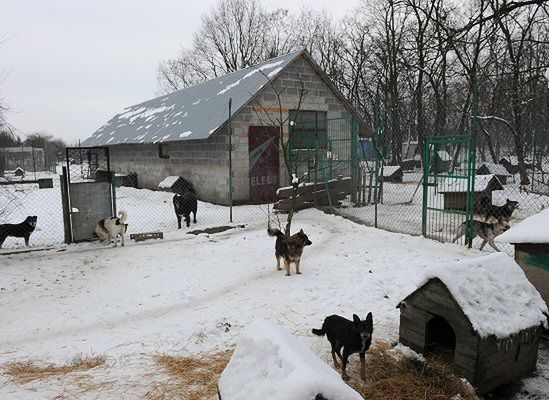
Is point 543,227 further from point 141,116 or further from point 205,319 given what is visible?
point 141,116

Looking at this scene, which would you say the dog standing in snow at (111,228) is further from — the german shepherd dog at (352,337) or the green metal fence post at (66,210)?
the german shepherd dog at (352,337)

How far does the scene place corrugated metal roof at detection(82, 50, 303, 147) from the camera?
610 inches

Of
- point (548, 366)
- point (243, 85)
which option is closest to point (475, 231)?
point (548, 366)

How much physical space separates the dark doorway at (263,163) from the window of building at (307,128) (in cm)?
92

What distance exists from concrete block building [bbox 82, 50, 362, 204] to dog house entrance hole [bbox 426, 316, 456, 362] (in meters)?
9.78

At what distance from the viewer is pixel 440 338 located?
4641mm

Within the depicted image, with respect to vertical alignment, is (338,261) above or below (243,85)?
below

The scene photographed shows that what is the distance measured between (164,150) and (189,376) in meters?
17.4

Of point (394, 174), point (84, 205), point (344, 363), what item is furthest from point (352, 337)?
point (394, 174)

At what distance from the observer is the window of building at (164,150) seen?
19.6m

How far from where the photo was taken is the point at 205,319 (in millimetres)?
5414

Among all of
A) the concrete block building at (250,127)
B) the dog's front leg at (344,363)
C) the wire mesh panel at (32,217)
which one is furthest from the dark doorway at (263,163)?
the dog's front leg at (344,363)

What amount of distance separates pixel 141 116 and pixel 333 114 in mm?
15387

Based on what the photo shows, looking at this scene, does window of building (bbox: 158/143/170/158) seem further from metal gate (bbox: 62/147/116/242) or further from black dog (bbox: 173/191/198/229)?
metal gate (bbox: 62/147/116/242)
